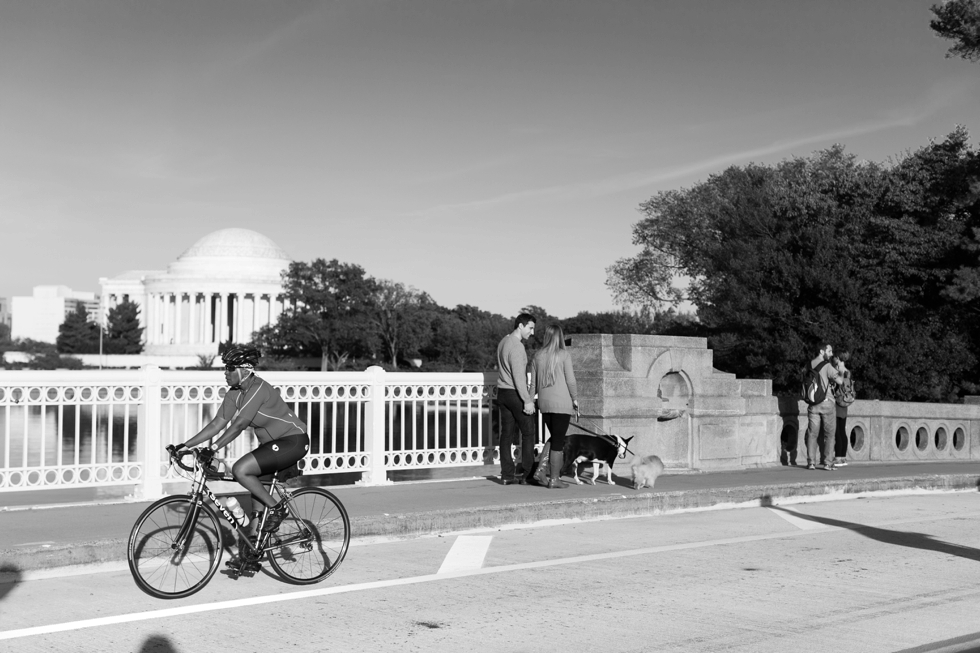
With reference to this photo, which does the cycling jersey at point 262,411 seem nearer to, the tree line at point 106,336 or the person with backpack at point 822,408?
the person with backpack at point 822,408

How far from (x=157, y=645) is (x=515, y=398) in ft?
23.5

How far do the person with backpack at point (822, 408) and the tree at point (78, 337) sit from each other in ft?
471

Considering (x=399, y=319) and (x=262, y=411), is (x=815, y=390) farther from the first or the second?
(x=399, y=319)

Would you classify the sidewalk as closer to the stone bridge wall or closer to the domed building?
the stone bridge wall

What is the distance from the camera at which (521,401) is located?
12.9m

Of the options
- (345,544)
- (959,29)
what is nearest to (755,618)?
(345,544)

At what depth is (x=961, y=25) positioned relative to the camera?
91.9 feet

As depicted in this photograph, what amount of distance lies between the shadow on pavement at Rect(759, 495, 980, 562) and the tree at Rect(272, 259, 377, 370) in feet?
258

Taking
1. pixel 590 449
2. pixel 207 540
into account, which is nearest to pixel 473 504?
pixel 590 449

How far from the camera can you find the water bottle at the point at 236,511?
25.5 feet

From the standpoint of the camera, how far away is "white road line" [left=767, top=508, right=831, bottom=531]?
11.5 meters

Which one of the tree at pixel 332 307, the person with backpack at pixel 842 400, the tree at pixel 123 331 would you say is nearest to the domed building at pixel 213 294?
the tree at pixel 123 331

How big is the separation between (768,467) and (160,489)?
9252 millimetres

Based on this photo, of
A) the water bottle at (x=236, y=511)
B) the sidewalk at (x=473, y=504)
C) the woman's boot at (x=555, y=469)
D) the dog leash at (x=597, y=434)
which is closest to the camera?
the water bottle at (x=236, y=511)
